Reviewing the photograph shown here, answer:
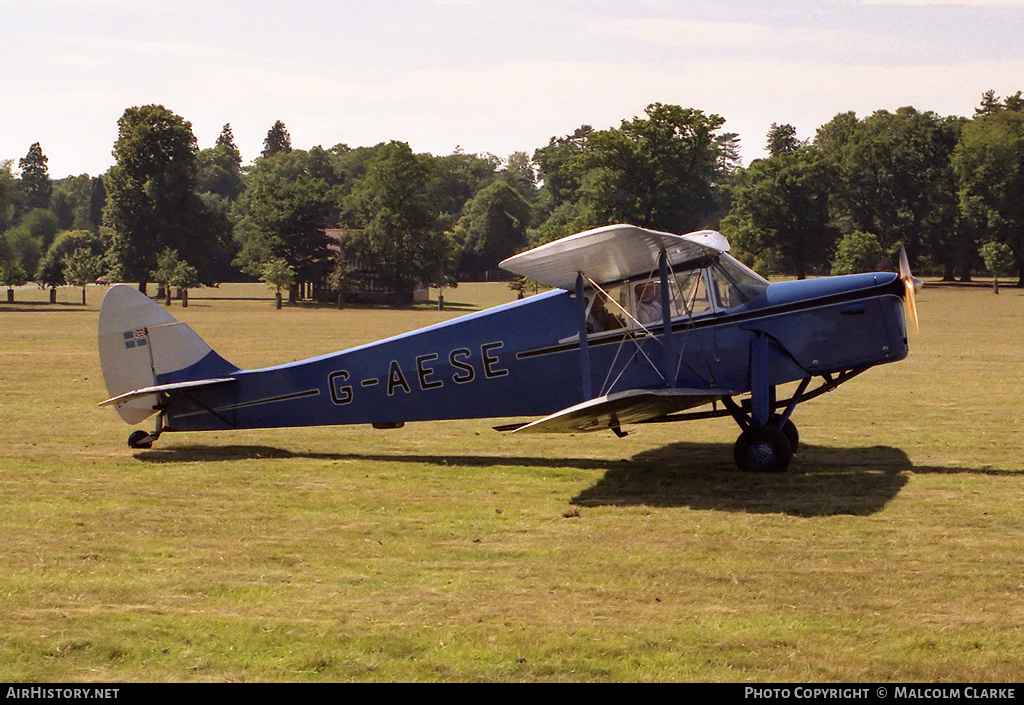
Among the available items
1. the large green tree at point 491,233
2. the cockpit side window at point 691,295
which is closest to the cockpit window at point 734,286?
the cockpit side window at point 691,295

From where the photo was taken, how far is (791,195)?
7862cm

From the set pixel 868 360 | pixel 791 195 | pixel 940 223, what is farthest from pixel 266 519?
pixel 940 223

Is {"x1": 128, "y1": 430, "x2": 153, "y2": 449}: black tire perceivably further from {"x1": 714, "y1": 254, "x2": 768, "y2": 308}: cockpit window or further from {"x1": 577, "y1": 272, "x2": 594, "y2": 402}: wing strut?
{"x1": 714, "y1": 254, "x2": 768, "y2": 308}: cockpit window

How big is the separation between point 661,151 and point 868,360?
66280 mm

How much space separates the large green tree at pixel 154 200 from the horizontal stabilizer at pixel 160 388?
67743 mm

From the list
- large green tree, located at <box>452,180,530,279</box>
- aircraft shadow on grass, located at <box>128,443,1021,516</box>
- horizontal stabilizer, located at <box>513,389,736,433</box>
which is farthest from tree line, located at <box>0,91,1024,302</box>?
horizontal stabilizer, located at <box>513,389,736,433</box>

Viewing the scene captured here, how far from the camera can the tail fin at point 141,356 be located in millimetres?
12297

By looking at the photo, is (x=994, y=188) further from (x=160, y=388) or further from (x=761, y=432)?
(x=160, y=388)

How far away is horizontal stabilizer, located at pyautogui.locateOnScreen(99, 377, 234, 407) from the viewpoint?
11.8 m

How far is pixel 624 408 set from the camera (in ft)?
32.3

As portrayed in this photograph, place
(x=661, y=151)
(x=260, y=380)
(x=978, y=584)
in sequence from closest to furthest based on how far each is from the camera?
(x=978, y=584) → (x=260, y=380) → (x=661, y=151)

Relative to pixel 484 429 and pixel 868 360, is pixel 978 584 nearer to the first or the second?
pixel 868 360
